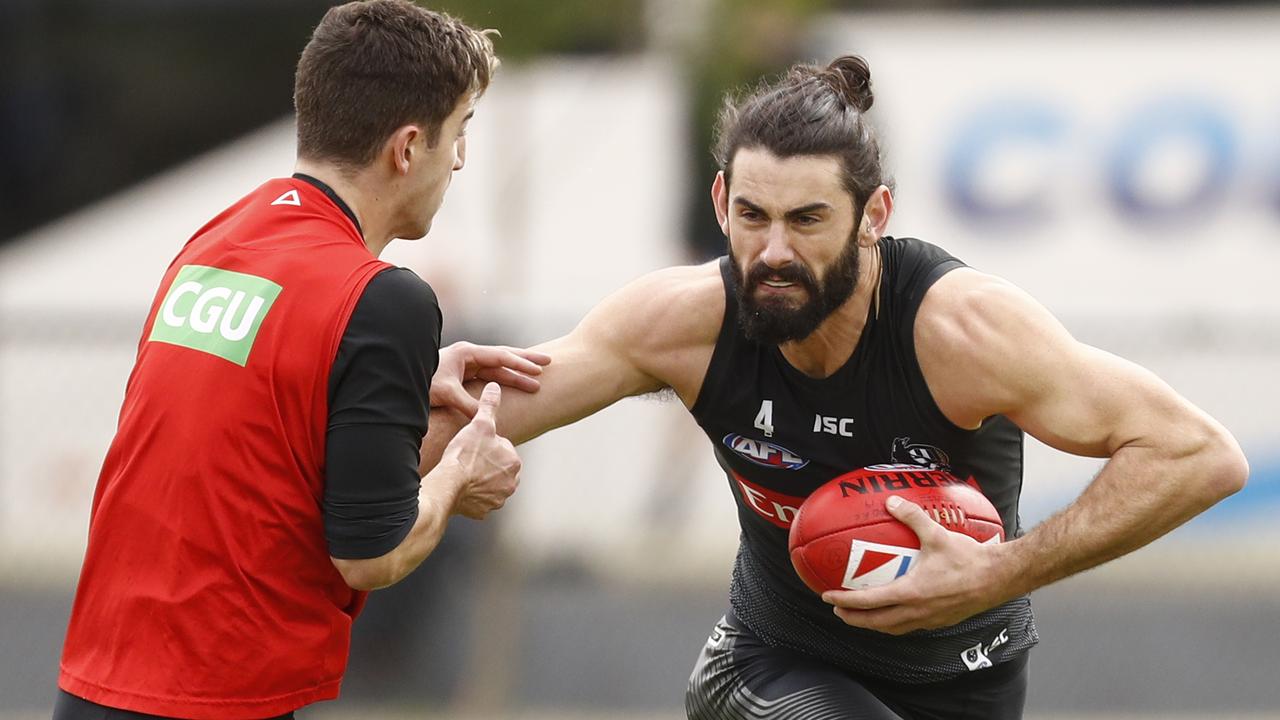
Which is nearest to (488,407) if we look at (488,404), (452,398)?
(488,404)

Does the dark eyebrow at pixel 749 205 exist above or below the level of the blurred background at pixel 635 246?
above

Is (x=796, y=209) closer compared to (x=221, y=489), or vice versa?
(x=221, y=489)

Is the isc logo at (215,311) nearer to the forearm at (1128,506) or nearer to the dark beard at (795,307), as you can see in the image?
the dark beard at (795,307)

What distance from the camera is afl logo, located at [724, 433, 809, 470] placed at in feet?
13.2

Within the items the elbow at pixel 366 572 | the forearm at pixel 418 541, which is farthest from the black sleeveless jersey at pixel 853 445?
the elbow at pixel 366 572

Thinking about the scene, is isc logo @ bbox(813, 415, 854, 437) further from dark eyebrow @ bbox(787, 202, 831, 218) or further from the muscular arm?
dark eyebrow @ bbox(787, 202, 831, 218)

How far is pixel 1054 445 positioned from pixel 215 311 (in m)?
2.04

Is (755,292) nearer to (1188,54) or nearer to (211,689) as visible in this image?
(211,689)

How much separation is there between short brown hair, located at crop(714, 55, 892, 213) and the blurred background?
3.34m

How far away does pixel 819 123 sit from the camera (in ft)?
12.6

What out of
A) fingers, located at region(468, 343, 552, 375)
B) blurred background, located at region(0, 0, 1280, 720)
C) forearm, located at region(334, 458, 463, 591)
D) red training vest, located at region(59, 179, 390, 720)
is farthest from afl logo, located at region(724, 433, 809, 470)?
blurred background, located at region(0, 0, 1280, 720)

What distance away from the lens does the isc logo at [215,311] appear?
10.3ft

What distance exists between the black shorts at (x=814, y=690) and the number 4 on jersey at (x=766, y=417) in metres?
0.68

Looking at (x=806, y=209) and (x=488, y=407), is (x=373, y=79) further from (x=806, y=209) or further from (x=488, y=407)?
(x=806, y=209)
